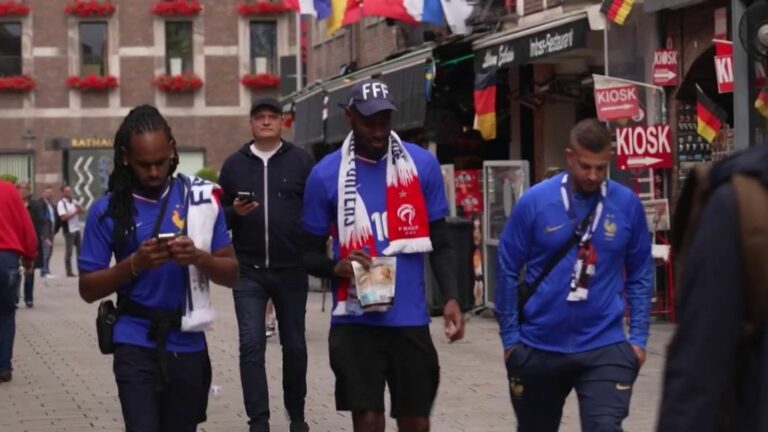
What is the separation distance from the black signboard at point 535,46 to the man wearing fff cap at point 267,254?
28.1ft

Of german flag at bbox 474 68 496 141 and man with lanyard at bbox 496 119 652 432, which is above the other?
german flag at bbox 474 68 496 141

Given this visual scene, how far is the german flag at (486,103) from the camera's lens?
20578 mm

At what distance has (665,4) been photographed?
1756 cm

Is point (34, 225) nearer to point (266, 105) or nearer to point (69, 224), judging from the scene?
point (69, 224)

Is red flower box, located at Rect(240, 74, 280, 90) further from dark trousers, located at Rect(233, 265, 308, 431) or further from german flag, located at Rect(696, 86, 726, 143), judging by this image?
dark trousers, located at Rect(233, 265, 308, 431)

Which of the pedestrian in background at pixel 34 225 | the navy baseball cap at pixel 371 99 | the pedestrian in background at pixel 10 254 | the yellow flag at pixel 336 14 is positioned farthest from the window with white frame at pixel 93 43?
the navy baseball cap at pixel 371 99

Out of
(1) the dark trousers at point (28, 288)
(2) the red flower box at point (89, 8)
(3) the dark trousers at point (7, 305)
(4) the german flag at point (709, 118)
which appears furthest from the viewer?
(2) the red flower box at point (89, 8)

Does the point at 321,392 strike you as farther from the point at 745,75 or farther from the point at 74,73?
the point at 74,73

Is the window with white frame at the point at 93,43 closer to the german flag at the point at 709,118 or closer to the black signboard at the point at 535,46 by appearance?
the black signboard at the point at 535,46

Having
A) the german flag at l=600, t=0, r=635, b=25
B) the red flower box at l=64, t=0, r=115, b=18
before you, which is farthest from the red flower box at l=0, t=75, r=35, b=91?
the german flag at l=600, t=0, r=635, b=25

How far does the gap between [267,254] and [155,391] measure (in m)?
3.66

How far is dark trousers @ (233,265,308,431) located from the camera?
9711 mm

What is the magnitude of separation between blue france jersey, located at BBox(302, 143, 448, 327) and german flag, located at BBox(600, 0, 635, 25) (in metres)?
11.1

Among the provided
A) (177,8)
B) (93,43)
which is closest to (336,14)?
(177,8)
